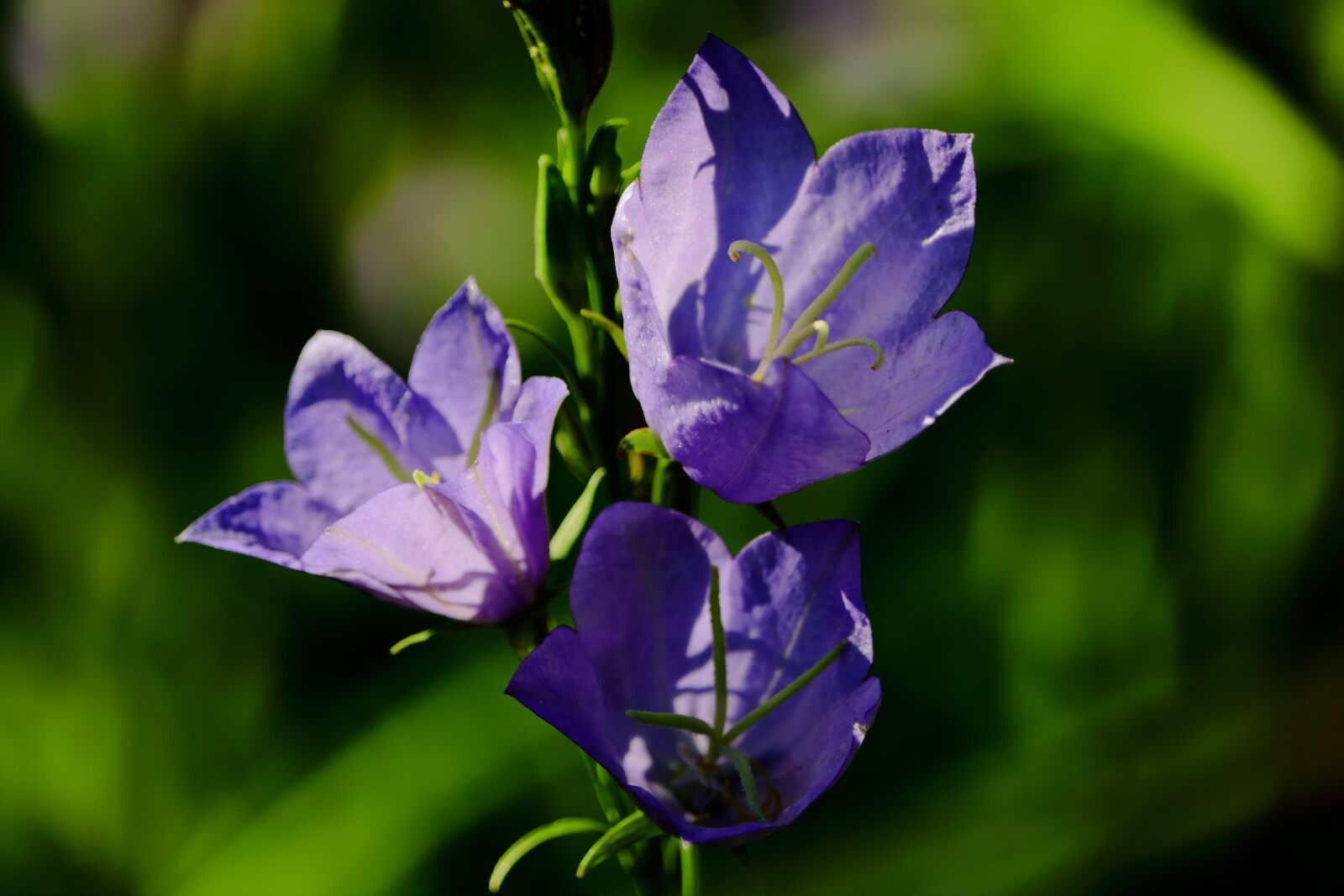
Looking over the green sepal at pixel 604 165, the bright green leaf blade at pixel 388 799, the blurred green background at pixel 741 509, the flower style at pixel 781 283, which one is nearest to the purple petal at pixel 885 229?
the flower style at pixel 781 283

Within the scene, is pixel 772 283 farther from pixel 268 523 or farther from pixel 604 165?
pixel 268 523

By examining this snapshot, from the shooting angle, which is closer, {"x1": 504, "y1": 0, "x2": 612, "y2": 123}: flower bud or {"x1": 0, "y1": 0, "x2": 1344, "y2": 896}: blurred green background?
{"x1": 504, "y1": 0, "x2": 612, "y2": 123}: flower bud

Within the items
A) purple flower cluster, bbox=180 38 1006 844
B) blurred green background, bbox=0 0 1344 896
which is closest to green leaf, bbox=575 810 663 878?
purple flower cluster, bbox=180 38 1006 844

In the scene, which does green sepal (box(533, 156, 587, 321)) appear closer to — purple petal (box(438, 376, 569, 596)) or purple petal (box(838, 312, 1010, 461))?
purple petal (box(438, 376, 569, 596))

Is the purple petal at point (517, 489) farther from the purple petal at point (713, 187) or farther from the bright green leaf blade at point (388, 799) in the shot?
the bright green leaf blade at point (388, 799)

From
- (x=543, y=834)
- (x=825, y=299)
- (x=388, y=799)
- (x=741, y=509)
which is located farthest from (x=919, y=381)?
(x=388, y=799)

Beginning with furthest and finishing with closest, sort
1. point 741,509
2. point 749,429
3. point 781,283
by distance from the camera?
point 741,509
point 781,283
point 749,429

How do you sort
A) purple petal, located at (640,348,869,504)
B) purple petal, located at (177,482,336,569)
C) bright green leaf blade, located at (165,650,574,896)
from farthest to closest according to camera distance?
bright green leaf blade, located at (165,650,574,896), purple petal, located at (177,482,336,569), purple petal, located at (640,348,869,504)

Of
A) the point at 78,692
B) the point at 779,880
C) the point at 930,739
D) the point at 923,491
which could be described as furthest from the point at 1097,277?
the point at 78,692
